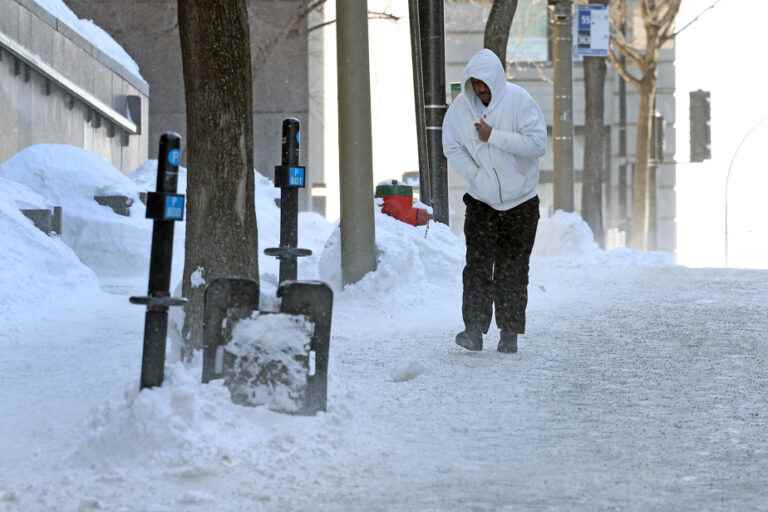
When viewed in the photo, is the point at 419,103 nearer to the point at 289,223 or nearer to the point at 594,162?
the point at 289,223

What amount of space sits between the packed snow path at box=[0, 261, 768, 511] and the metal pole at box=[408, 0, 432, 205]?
4.46 metres

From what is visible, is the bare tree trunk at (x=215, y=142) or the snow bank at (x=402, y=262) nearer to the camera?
the bare tree trunk at (x=215, y=142)

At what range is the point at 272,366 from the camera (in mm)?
6328

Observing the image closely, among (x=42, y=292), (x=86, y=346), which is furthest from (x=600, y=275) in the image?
(x=86, y=346)

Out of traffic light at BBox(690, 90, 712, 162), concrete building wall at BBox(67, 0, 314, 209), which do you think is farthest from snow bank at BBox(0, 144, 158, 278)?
traffic light at BBox(690, 90, 712, 162)

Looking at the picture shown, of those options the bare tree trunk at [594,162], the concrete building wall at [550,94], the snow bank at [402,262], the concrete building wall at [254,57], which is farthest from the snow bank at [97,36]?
the concrete building wall at [550,94]

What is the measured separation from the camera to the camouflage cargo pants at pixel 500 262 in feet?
29.1

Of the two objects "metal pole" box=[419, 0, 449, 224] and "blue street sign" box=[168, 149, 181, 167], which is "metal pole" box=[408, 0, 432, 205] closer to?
"metal pole" box=[419, 0, 449, 224]

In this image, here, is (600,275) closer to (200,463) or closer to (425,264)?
(425,264)

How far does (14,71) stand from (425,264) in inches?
270

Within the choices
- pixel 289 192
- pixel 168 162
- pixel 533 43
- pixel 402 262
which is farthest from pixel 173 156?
pixel 533 43

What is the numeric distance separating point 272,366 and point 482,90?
3.14 m

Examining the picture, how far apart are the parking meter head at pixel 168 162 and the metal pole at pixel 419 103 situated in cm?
918

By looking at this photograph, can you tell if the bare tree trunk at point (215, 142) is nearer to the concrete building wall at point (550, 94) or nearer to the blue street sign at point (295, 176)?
the blue street sign at point (295, 176)
